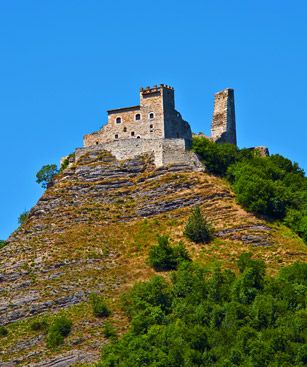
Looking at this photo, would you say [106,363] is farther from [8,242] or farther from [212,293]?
[8,242]

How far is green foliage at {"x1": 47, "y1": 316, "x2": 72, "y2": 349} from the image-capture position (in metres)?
95.9

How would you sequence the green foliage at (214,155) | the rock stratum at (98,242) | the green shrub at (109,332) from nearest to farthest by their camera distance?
the green shrub at (109,332), the rock stratum at (98,242), the green foliage at (214,155)

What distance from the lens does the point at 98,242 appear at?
108m

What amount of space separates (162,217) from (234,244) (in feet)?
24.0

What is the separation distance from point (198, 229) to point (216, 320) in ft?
39.3

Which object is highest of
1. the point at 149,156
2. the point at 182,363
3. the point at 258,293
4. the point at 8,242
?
the point at 149,156

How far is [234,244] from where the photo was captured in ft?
348

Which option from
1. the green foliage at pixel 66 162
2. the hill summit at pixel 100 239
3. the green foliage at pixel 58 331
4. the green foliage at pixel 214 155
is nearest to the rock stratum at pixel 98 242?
the hill summit at pixel 100 239

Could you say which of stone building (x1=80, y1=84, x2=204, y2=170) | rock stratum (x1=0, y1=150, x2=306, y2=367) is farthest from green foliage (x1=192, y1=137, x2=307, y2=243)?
stone building (x1=80, y1=84, x2=204, y2=170)

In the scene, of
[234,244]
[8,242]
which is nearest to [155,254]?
[234,244]

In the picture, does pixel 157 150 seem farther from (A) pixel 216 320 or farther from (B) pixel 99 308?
(A) pixel 216 320

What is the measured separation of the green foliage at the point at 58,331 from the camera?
315 ft

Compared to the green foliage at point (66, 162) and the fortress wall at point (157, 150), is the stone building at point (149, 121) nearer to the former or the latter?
the fortress wall at point (157, 150)

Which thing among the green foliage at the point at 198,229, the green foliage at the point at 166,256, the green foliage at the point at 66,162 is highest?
the green foliage at the point at 66,162
